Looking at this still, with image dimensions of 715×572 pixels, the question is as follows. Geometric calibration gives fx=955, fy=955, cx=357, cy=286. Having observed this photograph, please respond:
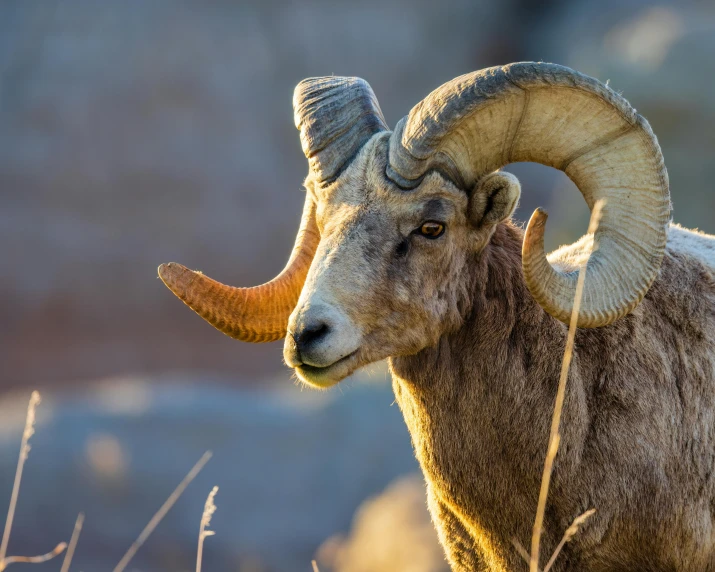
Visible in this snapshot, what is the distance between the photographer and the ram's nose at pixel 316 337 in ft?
12.7

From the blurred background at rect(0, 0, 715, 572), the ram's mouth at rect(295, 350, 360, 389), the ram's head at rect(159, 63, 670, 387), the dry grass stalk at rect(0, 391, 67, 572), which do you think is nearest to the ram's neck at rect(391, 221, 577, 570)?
the ram's head at rect(159, 63, 670, 387)

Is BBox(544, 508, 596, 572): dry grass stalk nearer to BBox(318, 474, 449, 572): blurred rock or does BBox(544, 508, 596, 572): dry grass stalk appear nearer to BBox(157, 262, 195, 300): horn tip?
BBox(157, 262, 195, 300): horn tip

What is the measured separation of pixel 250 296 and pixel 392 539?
6.58m

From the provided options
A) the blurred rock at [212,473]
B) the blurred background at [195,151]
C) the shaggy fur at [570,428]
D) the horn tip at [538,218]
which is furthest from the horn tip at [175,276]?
the blurred background at [195,151]

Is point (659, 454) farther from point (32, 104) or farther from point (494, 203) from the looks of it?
point (32, 104)

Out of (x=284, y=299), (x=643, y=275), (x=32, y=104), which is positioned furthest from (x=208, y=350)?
(x=643, y=275)

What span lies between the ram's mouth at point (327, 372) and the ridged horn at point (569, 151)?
2.72 ft

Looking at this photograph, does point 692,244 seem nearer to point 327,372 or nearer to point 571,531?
point 571,531

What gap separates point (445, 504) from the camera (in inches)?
182

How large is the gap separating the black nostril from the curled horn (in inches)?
34.9

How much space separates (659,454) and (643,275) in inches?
32.6

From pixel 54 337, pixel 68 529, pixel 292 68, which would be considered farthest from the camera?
pixel 292 68

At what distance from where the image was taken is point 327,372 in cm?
399

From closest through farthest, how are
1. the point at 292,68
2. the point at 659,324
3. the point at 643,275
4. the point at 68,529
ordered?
the point at 643,275 → the point at 659,324 → the point at 68,529 → the point at 292,68
